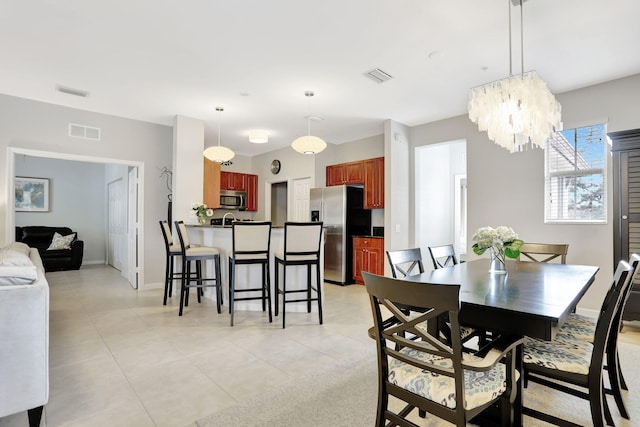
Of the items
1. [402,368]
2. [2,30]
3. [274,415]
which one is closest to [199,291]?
[274,415]

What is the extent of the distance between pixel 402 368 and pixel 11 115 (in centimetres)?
557

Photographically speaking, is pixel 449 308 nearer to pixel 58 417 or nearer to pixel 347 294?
pixel 58 417

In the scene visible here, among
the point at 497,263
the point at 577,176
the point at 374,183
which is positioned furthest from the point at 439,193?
the point at 497,263

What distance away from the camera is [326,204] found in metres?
6.24

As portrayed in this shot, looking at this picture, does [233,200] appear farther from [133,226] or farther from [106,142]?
[106,142]

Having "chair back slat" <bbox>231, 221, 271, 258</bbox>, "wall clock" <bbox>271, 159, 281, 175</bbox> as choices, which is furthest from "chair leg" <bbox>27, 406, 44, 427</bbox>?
"wall clock" <bbox>271, 159, 281, 175</bbox>

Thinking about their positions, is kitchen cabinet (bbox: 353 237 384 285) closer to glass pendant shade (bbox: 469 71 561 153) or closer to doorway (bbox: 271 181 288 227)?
doorway (bbox: 271 181 288 227)

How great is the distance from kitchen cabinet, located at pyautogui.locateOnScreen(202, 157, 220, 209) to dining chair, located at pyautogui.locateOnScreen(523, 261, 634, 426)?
5476mm

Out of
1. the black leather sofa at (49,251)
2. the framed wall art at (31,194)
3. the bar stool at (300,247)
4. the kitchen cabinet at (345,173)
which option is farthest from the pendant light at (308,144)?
the framed wall art at (31,194)

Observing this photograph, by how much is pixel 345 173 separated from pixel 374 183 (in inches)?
30.1

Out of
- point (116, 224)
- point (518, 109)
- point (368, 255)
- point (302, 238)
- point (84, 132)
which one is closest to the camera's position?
point (518, 109)

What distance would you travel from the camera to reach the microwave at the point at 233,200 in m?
7.47

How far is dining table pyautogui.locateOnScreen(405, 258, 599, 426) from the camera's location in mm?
1378

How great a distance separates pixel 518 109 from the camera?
2.31 meters
